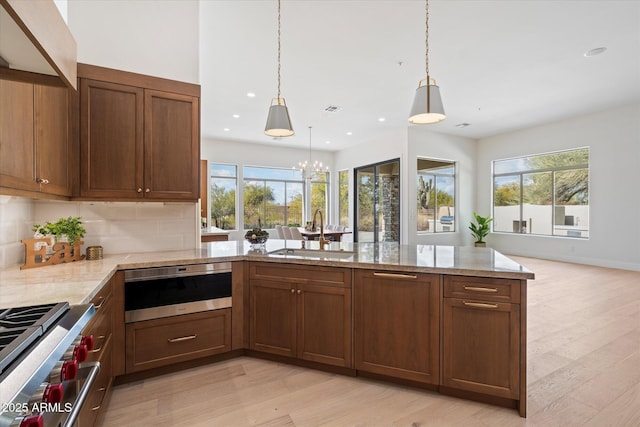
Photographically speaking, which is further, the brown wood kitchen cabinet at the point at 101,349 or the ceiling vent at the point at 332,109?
the ceiling vent at the point at 332,109

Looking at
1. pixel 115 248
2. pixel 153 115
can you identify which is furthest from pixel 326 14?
pixel 115 248

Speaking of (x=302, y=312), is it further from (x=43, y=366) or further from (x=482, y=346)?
(x=43, y=366)

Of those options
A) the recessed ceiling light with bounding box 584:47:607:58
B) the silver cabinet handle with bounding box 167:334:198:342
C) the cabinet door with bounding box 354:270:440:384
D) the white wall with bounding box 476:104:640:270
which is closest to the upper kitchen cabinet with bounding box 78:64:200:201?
the silver cabinet handle with bounding box 167:334:198:342

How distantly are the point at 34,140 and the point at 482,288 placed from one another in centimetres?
278

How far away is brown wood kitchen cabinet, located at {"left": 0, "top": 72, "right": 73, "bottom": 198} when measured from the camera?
1479mm

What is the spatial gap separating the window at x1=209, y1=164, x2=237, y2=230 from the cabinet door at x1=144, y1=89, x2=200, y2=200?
20.7 feet

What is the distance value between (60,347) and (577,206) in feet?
29.4

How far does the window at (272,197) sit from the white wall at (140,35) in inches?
248

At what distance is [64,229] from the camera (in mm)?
2229

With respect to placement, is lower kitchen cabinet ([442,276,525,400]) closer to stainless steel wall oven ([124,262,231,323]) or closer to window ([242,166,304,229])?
stainless steel wall oven ([124,262,231,323])

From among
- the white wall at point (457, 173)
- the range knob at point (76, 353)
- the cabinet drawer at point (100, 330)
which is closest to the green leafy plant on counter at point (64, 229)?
the cabinet drawer at point (100, 330)

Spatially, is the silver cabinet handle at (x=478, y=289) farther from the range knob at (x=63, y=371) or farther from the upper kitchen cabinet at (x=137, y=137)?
the upper kitchen cabinet at (x=137, y=137)

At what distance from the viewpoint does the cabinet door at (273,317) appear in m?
2.39

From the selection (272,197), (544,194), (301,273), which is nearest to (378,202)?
(272,197)
